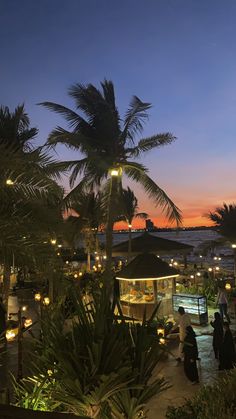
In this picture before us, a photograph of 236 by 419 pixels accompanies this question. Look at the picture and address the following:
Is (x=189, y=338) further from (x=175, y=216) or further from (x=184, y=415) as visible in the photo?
(x=175, y=216)

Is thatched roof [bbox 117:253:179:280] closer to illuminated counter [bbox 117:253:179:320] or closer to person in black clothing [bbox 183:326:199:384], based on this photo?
illuminated counter [bbox 117:253:179:320]

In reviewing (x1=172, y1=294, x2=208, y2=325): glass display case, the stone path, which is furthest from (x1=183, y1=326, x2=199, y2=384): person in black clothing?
(x1=172, y1=294, x2=208, y2=325): glass display case

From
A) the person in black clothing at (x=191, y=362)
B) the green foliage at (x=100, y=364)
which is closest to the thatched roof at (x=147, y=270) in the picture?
the person in black clothing at (x=191, y=362)

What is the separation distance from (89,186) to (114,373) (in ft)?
32.3

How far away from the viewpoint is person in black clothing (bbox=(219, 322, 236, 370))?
8000mm

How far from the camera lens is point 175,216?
38.7ft

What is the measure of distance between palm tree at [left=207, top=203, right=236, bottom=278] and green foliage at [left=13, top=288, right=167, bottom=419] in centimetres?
1687

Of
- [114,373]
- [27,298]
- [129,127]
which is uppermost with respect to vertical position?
[129,127]

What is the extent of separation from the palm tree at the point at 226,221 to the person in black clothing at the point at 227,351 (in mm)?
12516

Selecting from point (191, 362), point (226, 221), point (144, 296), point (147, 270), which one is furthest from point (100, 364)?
point (226, 221)

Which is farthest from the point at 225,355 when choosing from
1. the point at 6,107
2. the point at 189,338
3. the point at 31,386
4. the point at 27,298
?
the point at 27,298

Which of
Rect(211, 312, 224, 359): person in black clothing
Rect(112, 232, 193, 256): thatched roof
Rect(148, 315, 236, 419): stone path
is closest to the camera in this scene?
Rect(148, 315, 236, 419): stone path

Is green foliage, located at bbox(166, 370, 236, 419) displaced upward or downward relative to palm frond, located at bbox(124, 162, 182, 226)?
downward

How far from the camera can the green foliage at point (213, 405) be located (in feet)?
13.7
